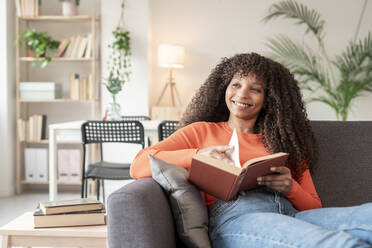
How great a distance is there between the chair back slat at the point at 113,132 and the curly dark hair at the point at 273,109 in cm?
108

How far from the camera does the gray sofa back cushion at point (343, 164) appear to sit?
6.60 feet

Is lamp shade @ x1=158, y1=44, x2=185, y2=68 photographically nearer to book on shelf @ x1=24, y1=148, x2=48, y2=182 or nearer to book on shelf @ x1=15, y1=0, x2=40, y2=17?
book on shelf @ x1=15, y1=0, x2=40, y2=17

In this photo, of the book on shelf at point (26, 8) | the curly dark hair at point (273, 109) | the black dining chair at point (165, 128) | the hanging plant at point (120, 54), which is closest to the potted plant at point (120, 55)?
the hanging plant at point (120, 54)

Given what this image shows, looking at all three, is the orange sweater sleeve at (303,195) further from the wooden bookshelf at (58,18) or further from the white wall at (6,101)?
the white wall at (6,101)

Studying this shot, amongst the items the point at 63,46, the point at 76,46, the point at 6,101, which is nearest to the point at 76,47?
the point at 76,46

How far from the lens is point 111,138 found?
3125 millimetres

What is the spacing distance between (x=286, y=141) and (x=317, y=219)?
445 millimetres

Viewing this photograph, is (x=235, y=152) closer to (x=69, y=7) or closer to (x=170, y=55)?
(x=170, y=55)

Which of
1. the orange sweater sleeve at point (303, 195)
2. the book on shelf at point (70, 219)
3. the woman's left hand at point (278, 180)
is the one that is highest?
the woman's left hand at point (278, 180)

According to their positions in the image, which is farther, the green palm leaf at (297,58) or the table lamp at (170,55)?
the green palm leaf at (297,58)

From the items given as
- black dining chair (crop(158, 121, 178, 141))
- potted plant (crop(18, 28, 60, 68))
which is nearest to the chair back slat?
black dining chair (crop(158, 121, 178, 141))

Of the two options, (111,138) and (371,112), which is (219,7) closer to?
(371,112)

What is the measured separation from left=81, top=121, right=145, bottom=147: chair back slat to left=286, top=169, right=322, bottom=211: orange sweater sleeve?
1479 millimetres

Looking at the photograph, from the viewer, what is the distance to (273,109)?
6.30 ft
